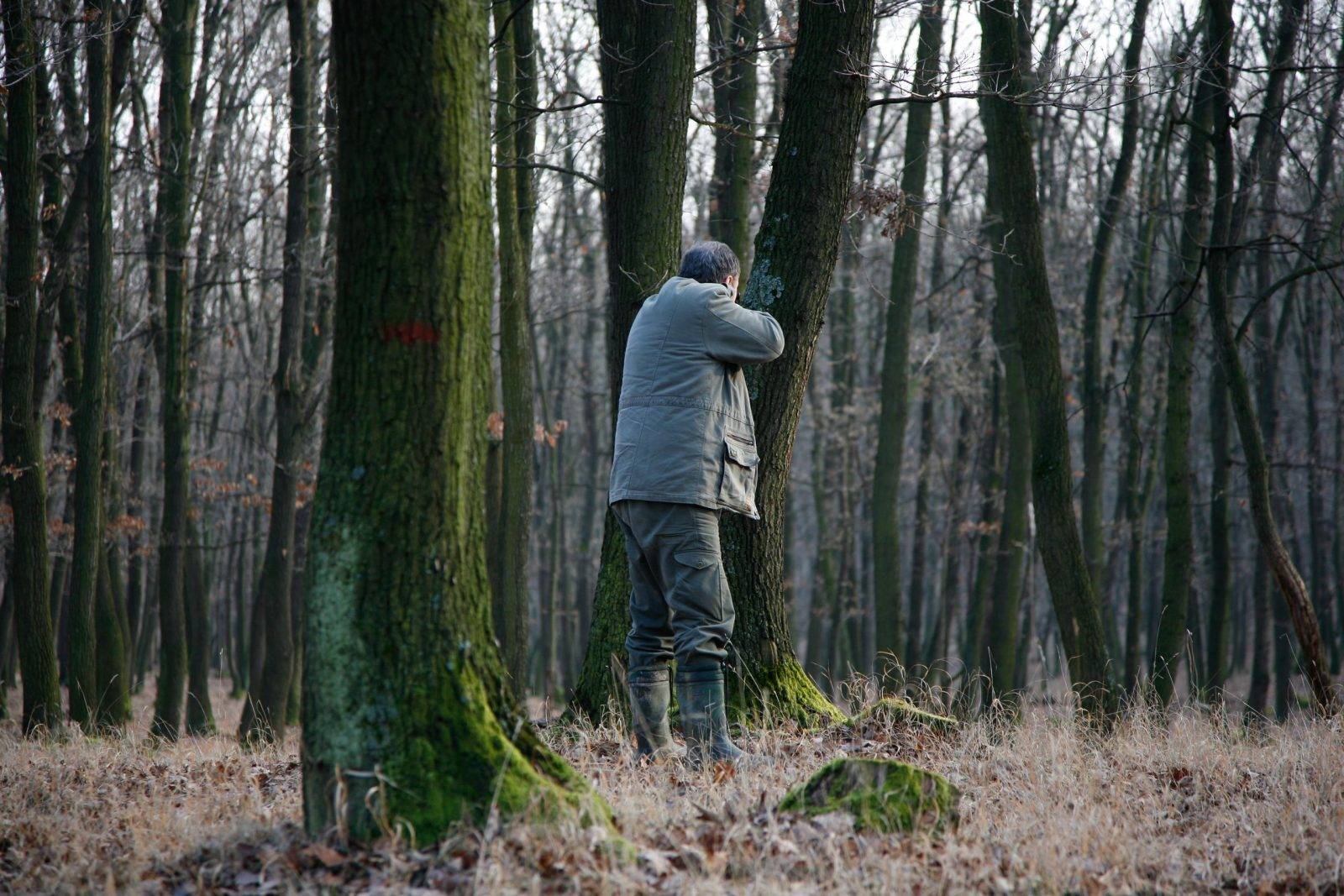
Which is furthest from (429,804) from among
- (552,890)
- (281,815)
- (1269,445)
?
(1269,445)

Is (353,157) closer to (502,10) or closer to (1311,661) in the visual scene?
(1311,661)

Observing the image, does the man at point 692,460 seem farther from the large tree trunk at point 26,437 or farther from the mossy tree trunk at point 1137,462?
the mossy tree trunk at point 1137,462

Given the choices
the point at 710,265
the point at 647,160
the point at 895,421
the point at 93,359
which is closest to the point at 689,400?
the point at 710,265

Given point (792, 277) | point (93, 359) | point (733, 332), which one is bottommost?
point (733, 332)

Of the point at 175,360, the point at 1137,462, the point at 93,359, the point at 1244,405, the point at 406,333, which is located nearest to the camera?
the point at 406,333

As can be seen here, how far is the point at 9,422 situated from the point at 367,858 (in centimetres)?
785

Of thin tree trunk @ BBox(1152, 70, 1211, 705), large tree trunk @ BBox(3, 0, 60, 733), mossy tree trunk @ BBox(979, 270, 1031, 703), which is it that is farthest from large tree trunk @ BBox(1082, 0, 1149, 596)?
large tree trunk @ BBox(3, 0, 60, 733)

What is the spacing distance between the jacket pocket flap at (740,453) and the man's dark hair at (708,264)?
2.45 ft

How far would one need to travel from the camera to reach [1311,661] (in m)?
7.51

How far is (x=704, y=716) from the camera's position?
14.8 ft

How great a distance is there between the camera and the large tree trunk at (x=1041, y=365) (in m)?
7.57

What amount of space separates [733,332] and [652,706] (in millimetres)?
1724

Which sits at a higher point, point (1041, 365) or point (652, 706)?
point (1041, 365)

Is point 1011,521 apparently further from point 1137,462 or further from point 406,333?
point 406,333
